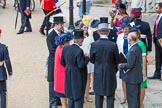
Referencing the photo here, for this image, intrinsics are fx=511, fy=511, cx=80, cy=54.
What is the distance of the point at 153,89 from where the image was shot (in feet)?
37.8

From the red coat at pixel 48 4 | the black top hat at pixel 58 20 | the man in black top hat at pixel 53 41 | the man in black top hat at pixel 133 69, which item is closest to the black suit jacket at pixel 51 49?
the man in black top hat at pixel 53 41

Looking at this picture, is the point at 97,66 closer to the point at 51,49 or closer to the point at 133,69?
the point at 133,69

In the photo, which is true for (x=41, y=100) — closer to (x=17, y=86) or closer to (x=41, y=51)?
(x=17, y=86)

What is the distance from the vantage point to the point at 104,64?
9.09 m

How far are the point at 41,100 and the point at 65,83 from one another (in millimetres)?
1846

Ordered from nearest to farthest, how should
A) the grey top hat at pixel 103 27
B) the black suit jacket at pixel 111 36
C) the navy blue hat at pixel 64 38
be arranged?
the grey top hat at pixel 103 27, the navy blue hat at pixel 64 38, the black suit jacket at pixel 111 36

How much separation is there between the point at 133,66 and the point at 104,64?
1.72 ft

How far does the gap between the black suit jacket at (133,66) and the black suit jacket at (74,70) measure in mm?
745

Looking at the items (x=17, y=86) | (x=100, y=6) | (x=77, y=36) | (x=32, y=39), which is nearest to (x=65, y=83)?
(x=77, y=36)

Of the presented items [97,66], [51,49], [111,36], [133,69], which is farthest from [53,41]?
[133,69]

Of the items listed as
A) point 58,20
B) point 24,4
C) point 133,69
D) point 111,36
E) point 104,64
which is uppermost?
point 24,4

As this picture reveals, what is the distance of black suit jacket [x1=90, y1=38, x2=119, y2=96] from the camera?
29.6ft

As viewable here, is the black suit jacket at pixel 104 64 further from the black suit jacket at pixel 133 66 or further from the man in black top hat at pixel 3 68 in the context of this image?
the man in black top hat at pixel 3 68

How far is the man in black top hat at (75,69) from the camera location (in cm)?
898
